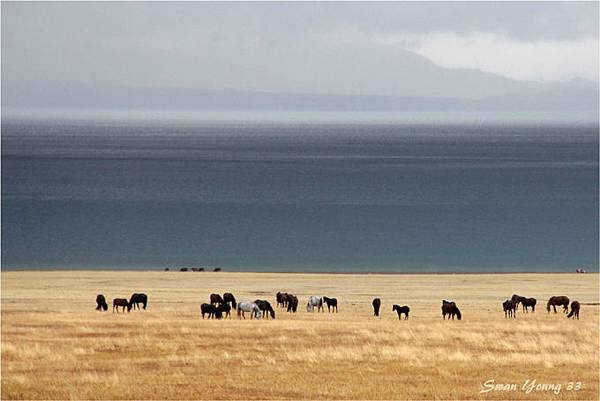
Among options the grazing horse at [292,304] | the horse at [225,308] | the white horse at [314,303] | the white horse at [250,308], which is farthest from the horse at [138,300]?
the white horse at [314,303]

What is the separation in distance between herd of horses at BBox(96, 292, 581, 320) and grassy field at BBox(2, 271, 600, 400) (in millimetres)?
504

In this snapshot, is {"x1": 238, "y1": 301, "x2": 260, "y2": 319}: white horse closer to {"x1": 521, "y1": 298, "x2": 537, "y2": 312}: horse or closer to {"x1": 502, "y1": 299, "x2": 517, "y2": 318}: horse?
{"x1": 502, "y1": 299, "x2": 517, "y2": 318}: horse

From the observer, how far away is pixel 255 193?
161375 millimetres

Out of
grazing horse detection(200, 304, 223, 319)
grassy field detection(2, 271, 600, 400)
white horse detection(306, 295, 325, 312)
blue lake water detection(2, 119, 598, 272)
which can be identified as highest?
blue lake water detection(2, 119, 598, 272)

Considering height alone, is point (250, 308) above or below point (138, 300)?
below

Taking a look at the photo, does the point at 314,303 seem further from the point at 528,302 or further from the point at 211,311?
the point at 528,302

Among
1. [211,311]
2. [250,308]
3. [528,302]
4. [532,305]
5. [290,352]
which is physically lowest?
[290,352]

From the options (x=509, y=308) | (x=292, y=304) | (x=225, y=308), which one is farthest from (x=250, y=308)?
(x=509, y=308)

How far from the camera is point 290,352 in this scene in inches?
1156

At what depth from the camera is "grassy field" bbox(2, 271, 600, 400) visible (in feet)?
80.3

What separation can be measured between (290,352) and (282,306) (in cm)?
1659

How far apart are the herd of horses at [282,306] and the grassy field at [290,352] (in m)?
0.50

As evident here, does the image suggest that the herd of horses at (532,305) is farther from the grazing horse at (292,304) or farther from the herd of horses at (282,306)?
the grazing horse at (292,304)

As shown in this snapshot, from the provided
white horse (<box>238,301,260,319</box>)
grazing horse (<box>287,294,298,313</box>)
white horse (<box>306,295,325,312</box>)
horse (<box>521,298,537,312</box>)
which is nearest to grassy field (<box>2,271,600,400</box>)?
horse (<box>521,298,537,312</box>)
